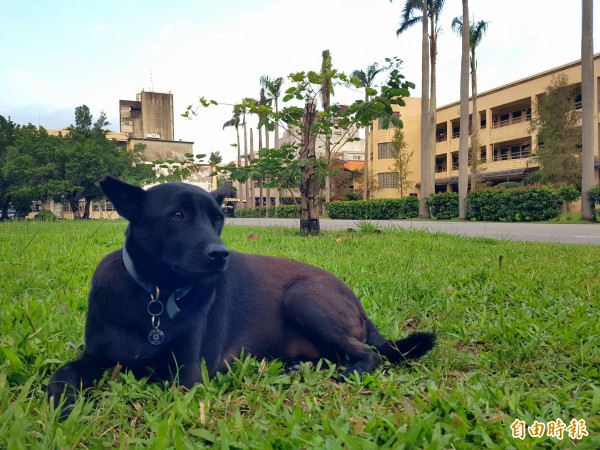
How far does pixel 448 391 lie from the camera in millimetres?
2254

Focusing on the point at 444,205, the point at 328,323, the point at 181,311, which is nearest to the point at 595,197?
the point at 444,205

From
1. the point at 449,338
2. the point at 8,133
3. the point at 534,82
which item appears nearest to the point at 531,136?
the point at 534,82

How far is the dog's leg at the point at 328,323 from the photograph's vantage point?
254 centimetres

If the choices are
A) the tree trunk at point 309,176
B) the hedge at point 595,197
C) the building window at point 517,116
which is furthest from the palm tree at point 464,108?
the building window at point 517,116

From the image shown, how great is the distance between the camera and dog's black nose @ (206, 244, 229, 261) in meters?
2.02

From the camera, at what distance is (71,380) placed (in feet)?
6.76

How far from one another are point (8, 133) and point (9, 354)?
43.6 m

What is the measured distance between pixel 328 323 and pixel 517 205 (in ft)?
65.0

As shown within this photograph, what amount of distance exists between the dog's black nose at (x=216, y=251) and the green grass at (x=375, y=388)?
60cm

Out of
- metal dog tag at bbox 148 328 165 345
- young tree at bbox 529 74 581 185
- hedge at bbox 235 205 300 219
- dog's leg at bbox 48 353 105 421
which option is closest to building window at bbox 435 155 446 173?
hedge at bbox 235 205 300 219

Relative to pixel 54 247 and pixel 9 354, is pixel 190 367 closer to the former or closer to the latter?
pixel 9 354

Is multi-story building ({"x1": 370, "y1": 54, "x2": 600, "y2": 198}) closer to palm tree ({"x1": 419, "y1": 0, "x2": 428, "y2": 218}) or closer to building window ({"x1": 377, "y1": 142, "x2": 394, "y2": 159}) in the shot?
building window ({"x1": 377, "y1": 142, "x2": 394, "y2": 159})

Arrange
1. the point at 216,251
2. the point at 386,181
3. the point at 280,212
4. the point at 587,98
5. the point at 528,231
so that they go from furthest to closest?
1. the point at 386,181
2. the point at 280,212
3. the point at 587,98
4. the point at 528,231
5. the point at 216,251

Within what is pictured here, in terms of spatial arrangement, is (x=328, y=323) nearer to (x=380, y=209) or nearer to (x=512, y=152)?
(x=380, y=209)
